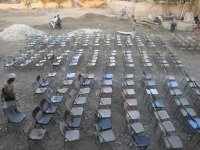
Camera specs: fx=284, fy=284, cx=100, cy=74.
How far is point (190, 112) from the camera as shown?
9758 millimetres

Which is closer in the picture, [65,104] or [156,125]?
[156,125]

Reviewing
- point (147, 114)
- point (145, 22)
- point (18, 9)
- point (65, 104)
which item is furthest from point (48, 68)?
point (18, 9)

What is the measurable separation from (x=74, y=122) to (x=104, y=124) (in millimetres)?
976

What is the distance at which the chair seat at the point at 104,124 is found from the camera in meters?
8.56

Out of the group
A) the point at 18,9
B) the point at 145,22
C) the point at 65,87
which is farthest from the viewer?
the point at 18,9

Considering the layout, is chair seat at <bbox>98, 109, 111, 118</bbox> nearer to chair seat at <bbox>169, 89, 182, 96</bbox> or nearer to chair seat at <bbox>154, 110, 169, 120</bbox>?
chair seat at <bbox>154, 110, 169, 120</bbox>

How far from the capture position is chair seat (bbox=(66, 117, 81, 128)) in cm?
878

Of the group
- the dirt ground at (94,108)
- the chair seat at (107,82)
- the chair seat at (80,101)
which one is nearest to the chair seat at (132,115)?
the dirt ground at (94,108)

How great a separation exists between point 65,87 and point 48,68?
13.2 ft

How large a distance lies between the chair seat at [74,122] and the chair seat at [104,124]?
653mm

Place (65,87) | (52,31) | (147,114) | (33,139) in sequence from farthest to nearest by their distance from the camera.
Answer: (52,31) → (65,87) → (147,114) → (33,139)

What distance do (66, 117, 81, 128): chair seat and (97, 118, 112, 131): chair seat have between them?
2.14 ft

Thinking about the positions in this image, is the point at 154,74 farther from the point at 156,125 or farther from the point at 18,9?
the point at 18,9

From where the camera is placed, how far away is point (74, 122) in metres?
9.00
